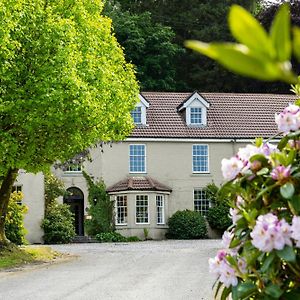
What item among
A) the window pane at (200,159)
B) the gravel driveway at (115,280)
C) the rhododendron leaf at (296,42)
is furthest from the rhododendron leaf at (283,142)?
the window pane at (200,159)

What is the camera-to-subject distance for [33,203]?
37.8 meters

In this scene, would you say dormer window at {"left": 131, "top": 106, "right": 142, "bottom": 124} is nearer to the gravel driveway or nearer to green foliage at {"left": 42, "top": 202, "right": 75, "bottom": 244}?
green foliage at {"left": 42, "top": 202, "right": 75, "bottom": 244}

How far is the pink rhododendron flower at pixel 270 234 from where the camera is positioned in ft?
10.8

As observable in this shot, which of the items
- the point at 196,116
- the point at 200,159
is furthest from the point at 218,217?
the point at 196,116

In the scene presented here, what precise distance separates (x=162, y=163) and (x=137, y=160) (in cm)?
162

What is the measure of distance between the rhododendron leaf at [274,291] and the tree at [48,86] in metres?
17.5

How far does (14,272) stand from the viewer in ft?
64.5

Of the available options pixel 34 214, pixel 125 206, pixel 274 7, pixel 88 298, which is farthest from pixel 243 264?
pixel 274 7

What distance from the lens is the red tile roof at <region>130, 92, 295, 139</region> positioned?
4278cm

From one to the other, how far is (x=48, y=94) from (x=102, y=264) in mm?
5738

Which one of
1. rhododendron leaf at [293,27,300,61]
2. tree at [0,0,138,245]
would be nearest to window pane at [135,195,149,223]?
tree at [0,0,138,245]

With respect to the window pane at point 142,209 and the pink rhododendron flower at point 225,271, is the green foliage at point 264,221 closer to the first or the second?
the pink rhododendron flower at point 225,271

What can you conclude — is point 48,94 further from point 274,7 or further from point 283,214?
point 274,7

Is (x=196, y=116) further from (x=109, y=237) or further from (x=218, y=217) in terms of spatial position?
(x=109, y=237)
